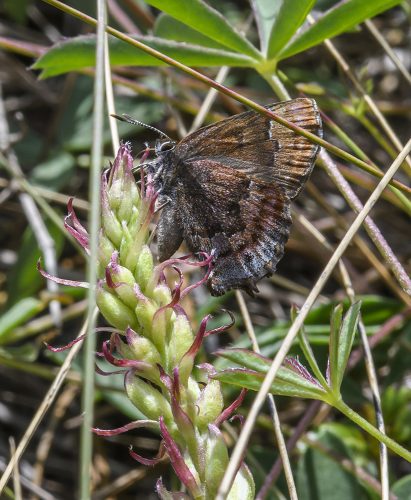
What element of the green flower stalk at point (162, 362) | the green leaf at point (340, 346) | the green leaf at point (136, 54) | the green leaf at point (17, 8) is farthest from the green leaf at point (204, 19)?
the green leaf at point (17, 8)

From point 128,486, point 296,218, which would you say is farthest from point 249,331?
point 128,486

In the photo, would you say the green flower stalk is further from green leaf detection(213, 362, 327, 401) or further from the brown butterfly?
the brown butterfly

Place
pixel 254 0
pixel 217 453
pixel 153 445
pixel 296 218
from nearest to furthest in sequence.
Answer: pixel 217 453 < pixel 254 0 < pixel 296 218 < pixel 153 445

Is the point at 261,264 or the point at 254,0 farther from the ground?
the point at 254,0

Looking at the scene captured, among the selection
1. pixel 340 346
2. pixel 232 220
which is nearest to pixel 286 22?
pixel 232 220

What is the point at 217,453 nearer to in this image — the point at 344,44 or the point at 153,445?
the point at 153,445

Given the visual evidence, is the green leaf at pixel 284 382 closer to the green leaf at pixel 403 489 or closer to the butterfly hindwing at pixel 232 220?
the butterfly hindwing at pixel 232 220

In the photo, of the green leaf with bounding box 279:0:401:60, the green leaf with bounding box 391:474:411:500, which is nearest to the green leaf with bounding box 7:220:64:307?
the green leaf with bounding box 279:0:401:60
